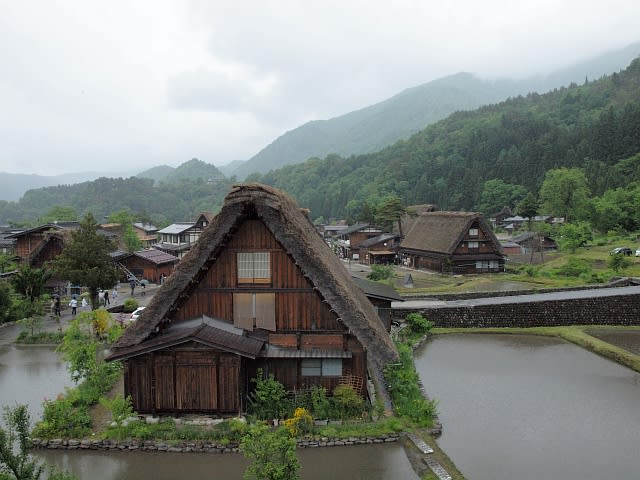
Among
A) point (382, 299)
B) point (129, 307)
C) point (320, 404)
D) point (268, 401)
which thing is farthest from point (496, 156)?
point (268, 401)

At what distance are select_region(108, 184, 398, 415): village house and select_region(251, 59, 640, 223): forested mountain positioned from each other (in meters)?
69.2

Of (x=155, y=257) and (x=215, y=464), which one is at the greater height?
(x=155, y=257)

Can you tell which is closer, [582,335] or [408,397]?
[408,397]

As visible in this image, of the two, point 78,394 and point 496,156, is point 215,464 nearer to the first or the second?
point 78,394

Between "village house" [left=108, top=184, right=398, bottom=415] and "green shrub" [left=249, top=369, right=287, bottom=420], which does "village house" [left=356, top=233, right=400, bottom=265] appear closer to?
"village house" [left=108, top=184, right=398, bottom=415]

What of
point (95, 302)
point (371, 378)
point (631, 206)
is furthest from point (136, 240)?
point (631, 206)

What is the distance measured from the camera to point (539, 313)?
24.7 m

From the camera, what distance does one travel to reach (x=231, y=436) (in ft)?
38.3

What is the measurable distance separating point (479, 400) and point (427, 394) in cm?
159

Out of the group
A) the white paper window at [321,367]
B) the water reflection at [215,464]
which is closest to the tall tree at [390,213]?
the white paper window at [321,367]

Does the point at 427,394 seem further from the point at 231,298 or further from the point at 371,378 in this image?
the point at 231,298

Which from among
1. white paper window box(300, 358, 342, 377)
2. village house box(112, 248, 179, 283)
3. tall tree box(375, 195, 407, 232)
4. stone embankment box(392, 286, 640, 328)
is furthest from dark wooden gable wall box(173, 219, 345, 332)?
tall tree box(375, 195, 407, 232)

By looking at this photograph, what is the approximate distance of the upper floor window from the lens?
13.2 metres

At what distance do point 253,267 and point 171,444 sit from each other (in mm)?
4868
